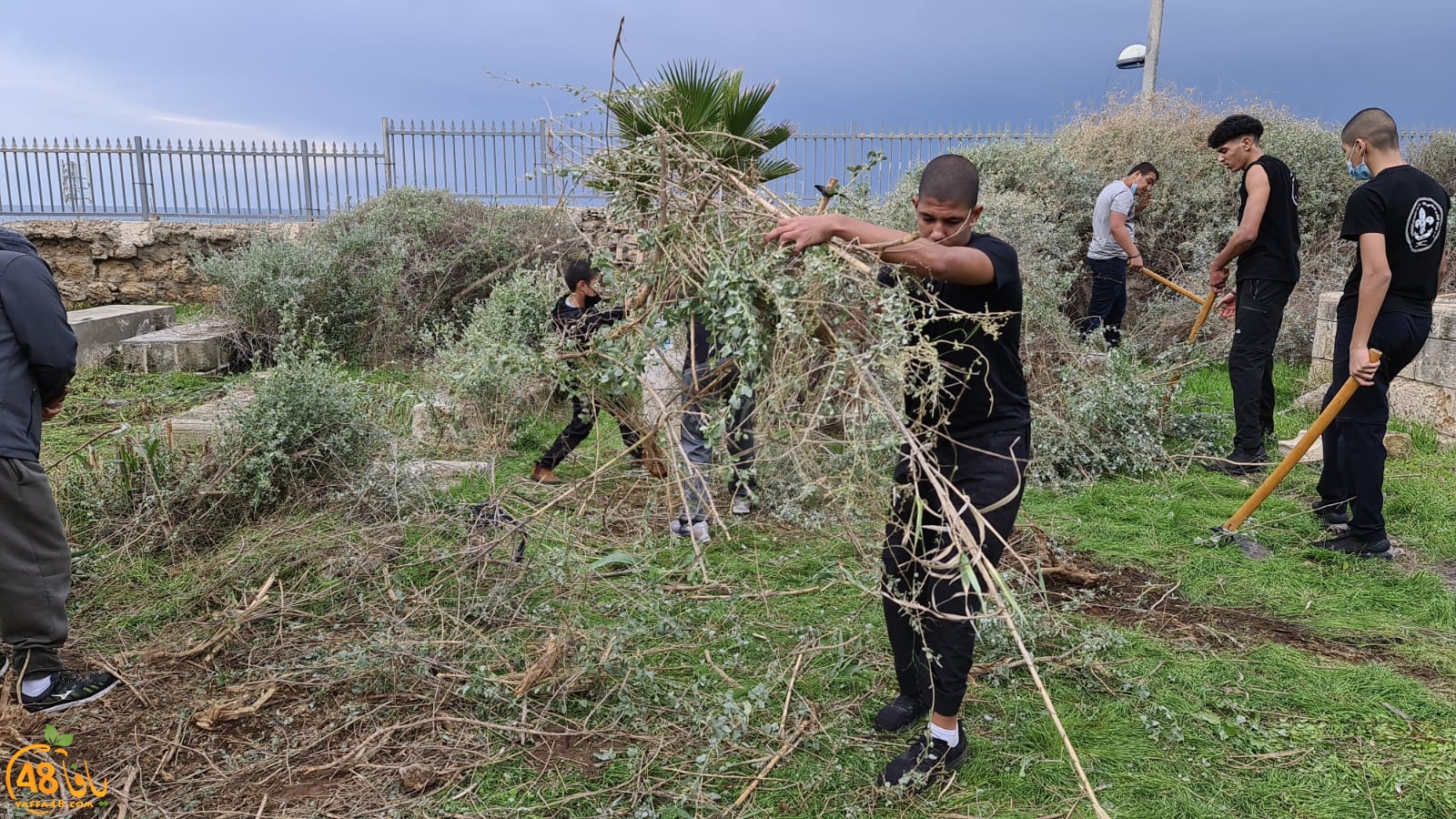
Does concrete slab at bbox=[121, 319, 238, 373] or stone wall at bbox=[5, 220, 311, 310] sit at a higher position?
stone wall at bbox=[5, 220, 311, 310]

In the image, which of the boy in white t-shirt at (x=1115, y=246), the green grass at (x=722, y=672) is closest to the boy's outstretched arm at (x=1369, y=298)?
the green grass at (x=722, y=672)

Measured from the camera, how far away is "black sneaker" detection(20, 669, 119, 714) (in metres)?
3.27

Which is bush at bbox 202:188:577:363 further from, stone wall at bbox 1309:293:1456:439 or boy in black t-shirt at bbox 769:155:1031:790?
stone wall at bbox 1309:293:1456:439

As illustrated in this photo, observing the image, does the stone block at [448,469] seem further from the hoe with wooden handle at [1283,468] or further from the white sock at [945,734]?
the hoe with wooden handle at [1283,468]

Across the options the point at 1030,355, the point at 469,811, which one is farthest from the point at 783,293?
the point at 1030,355

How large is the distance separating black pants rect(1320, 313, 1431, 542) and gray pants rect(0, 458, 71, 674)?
5739mm

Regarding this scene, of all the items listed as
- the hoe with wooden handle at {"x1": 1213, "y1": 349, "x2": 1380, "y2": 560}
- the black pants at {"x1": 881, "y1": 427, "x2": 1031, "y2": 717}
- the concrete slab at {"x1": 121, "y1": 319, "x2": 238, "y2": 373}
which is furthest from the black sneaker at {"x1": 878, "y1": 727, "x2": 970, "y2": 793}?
the concrete slab at {"x1": 121, "y1": 319, "x2": 238, "y2": 373}

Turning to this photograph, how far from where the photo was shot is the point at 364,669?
10.8 ft

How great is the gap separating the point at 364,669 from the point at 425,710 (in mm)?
317

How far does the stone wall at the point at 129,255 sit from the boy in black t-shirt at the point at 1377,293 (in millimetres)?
12423

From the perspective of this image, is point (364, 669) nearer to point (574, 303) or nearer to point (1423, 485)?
point (574, 303)

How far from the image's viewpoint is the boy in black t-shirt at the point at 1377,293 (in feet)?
13.8

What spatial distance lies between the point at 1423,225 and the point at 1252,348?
1.48m

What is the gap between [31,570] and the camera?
3303 mm
